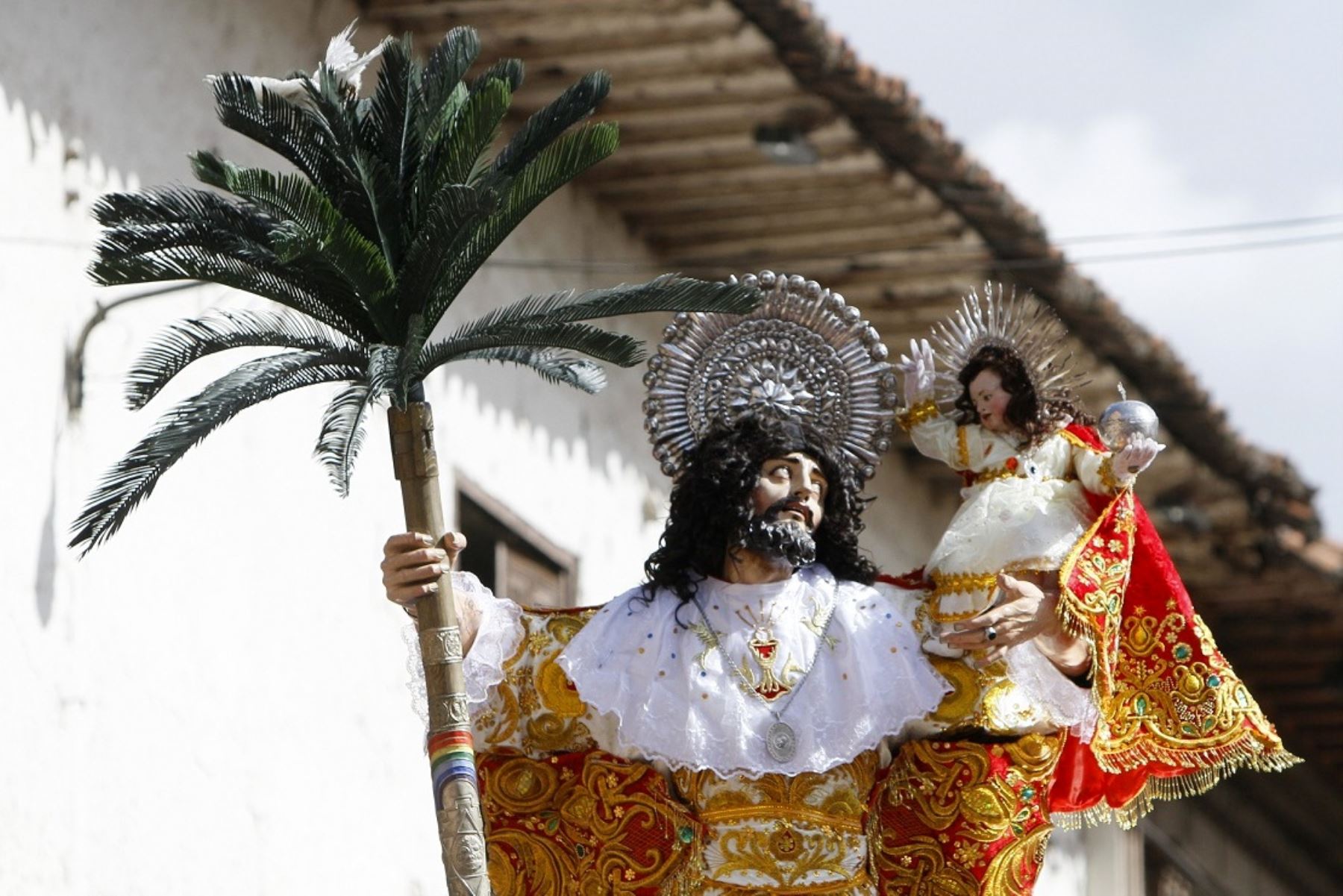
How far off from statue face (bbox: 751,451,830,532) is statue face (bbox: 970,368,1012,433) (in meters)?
0.49

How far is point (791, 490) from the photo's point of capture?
9.25 meters

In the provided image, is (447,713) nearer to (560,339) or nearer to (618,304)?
(560,339)

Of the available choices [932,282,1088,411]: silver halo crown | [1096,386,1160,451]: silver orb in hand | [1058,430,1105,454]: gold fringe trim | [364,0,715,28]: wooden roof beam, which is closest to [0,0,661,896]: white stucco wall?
[364,0,715,28]: wooden roof beam

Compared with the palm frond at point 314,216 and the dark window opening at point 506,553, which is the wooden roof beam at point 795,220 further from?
the palm frond at point 314,216

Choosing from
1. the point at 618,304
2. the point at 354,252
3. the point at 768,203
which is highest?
the point at 768,203

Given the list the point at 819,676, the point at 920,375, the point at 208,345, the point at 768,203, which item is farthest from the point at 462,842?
the point at 768,203

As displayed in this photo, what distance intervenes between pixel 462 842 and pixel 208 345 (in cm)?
146

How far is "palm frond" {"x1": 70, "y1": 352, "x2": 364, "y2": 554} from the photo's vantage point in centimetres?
850

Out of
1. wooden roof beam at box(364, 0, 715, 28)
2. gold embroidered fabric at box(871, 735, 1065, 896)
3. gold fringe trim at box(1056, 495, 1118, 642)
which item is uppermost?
wooden roof beam at box(364, 0, 715, 28)

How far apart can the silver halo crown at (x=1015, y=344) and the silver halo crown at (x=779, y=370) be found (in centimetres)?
18

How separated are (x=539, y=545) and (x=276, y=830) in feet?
7.90

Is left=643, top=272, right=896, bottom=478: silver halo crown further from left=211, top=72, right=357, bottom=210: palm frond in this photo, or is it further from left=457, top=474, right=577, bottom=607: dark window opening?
left=457, top=474, right=577, bottom=607: dark window opening

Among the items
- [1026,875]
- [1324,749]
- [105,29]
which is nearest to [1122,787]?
[1026,875]

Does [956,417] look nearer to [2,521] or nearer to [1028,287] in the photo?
[2,521]
